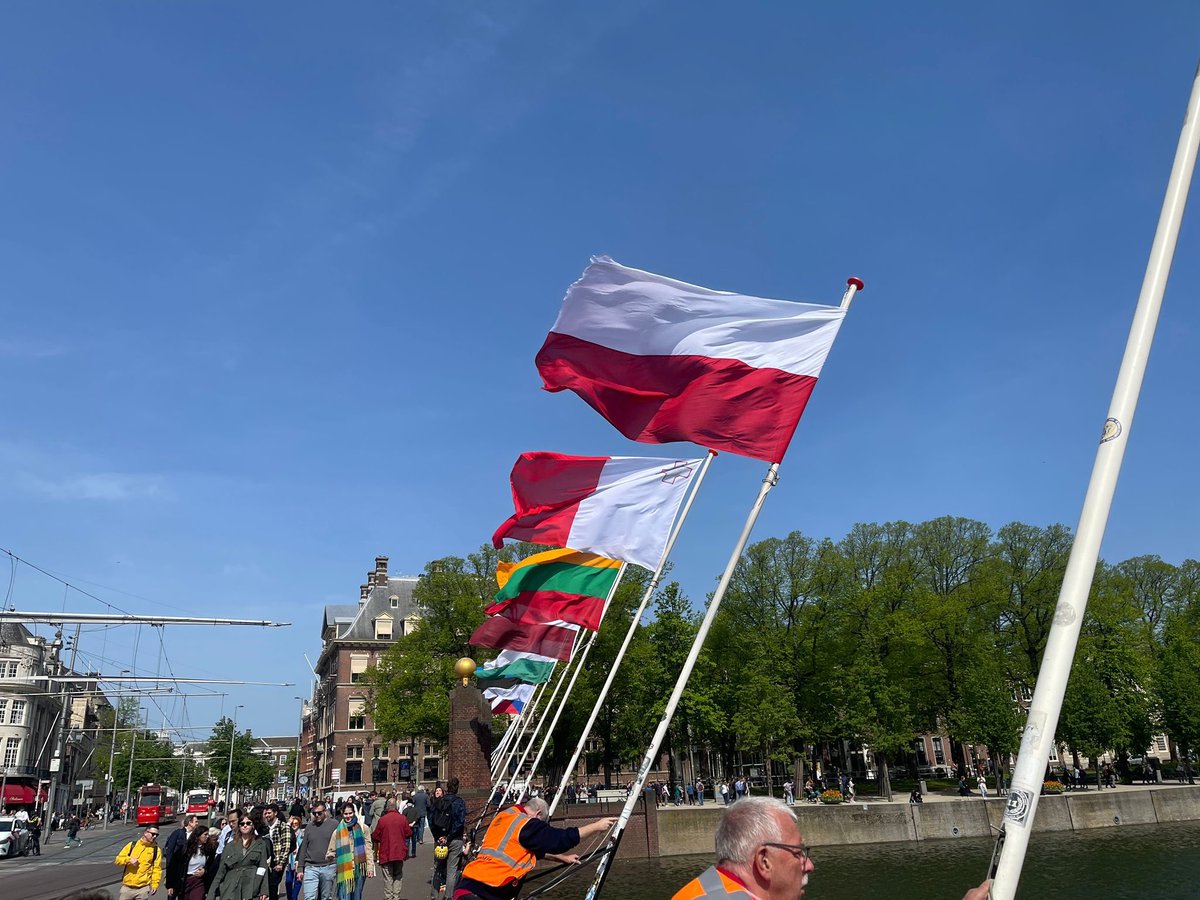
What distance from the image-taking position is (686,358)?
33.1ft

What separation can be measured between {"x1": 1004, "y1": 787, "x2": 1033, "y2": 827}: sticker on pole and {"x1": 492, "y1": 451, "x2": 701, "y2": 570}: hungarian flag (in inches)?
333

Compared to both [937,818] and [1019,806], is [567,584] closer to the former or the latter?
[1019,806]

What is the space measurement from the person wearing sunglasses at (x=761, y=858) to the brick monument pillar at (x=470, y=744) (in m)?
29.7

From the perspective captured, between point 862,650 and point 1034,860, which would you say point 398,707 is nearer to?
point 862,650

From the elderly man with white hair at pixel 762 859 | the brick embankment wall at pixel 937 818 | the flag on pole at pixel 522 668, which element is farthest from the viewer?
the brick embankment wall at pixel 937 818

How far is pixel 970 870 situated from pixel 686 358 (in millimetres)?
25794

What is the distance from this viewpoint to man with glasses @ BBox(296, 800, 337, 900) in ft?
50.8

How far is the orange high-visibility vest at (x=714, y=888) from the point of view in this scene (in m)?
3.74

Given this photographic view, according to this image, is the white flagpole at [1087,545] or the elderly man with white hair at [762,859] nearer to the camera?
the elderly man with white hair at [762,859]

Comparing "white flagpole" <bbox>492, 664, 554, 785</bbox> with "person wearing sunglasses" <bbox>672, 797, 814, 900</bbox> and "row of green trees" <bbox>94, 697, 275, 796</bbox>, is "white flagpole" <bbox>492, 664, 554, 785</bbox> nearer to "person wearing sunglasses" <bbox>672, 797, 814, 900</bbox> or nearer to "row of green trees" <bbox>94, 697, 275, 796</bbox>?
"person wearing sunglasses" <bbox>672, 797, 814, 900</bbox>

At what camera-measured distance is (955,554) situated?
67125 millimetres

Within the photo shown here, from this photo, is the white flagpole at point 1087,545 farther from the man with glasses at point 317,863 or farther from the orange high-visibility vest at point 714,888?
the man with glasses at point 317,863

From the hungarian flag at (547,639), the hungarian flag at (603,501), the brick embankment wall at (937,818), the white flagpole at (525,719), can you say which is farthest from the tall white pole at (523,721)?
the hungarian flag at (603,501)

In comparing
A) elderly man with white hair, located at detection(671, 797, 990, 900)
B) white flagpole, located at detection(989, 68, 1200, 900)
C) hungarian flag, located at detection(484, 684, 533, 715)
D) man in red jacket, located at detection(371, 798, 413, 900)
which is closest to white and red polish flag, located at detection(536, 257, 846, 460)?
white flagpole, located at detection(989, 68, 1200, 900)
